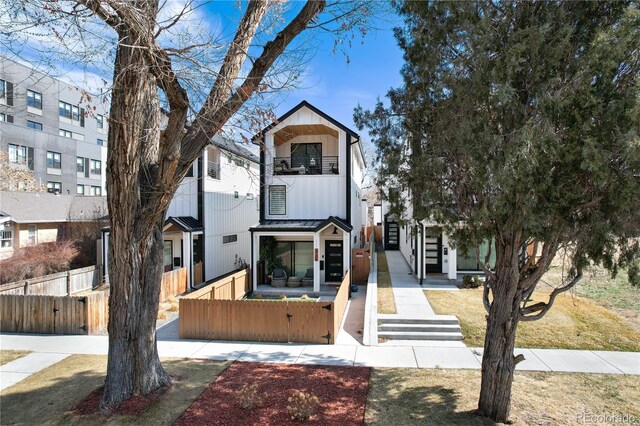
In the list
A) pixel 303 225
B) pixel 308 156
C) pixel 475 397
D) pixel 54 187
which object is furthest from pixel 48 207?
pixel 475 397

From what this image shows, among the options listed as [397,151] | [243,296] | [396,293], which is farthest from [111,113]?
[396,293]

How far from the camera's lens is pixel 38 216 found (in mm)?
21719

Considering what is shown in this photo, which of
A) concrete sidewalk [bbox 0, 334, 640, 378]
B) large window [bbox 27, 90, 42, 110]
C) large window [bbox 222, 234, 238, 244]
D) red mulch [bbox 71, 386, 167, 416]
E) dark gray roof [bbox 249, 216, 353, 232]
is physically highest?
large window [bbox 27, 90, 42, 110]

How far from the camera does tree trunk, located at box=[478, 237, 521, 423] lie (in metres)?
6.63

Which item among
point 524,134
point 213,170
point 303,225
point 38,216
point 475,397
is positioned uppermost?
point 213,170

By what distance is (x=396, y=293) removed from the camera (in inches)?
632

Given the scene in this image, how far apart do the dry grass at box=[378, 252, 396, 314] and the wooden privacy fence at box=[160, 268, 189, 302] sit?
8911 millimetres

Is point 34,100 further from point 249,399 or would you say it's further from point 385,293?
point 249,399

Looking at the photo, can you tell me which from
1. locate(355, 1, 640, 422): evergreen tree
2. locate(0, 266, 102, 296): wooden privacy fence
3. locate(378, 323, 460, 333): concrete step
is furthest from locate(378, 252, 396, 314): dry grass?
locate(0, 266, 102, 296): wooden privacy fence

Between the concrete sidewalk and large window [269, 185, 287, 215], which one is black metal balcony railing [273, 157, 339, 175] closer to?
large window [269, 185, 287, 215]

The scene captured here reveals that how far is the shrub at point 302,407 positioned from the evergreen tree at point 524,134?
3044 mm

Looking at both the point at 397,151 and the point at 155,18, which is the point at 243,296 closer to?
the point at 397,151

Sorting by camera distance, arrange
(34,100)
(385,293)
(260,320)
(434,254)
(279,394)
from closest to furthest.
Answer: (279,394) < (260,320) < (385,293) < (434,254) < (34,100)

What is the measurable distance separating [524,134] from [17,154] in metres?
39.1
